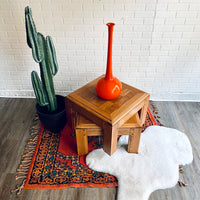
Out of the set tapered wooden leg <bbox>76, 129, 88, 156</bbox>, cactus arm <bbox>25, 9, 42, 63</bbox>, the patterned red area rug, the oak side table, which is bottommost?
the patterned red area rug

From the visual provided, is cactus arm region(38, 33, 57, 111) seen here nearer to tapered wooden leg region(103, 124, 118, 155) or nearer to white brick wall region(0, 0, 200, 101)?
white brick wall region(0, 0, 200, 101)

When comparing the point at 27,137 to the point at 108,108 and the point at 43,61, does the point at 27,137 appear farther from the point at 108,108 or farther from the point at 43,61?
the point at 108,108

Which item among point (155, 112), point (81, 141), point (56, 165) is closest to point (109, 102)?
point (81, 141)

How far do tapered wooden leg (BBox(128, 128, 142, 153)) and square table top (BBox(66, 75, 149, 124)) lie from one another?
0.20 metres

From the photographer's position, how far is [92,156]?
1862 millimetres

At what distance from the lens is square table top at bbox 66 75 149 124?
1648mm

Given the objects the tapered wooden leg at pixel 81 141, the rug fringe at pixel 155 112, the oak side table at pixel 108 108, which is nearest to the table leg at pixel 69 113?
the oak side table at pixel 108 108

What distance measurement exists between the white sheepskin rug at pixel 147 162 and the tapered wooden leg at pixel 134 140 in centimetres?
6

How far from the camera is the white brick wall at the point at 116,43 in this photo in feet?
6.61

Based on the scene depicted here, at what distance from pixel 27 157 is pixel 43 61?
974mm

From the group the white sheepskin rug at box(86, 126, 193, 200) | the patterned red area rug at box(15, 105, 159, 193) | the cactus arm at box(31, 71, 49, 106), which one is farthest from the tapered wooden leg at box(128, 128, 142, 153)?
the cactus arm at box(31, 71, 49, 106)

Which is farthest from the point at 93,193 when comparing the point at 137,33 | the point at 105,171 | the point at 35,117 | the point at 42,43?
the point at 137,33

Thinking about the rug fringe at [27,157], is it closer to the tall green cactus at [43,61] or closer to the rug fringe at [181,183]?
the tall green cactus at [43,61]

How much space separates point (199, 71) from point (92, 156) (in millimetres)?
1758
